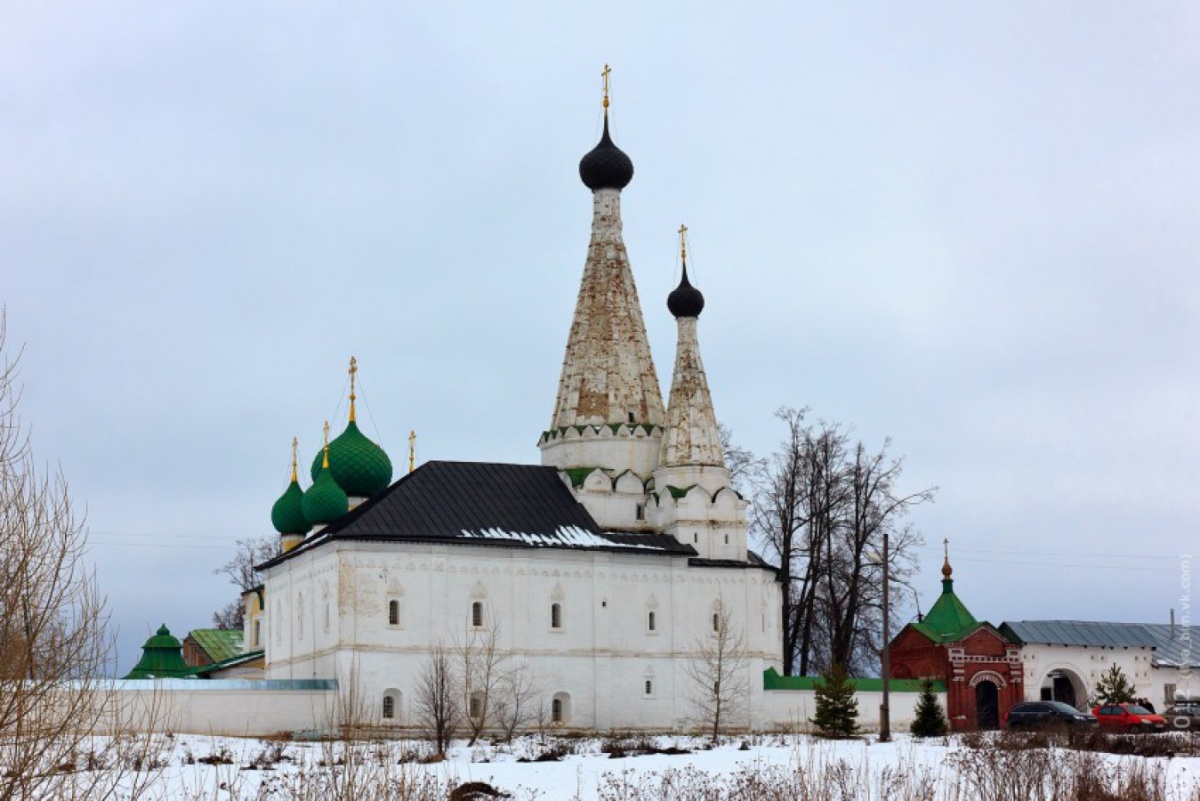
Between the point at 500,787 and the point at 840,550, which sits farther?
the point at 840,550

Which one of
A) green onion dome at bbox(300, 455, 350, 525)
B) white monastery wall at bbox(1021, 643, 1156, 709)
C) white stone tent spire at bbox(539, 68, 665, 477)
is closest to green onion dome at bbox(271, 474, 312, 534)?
green onion dome at bbox(300, 455, 350, 525)

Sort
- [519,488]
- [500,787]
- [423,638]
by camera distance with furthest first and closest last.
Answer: [519,488], [423,638], [500,787]

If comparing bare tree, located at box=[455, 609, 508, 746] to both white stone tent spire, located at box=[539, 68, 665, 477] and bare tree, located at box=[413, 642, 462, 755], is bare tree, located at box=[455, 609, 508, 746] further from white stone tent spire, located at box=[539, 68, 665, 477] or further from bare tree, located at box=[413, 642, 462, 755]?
white stone tent spire, located at box=[539, 68, 665, 477]

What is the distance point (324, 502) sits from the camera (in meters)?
38.8

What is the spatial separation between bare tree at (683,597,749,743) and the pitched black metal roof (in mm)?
1948

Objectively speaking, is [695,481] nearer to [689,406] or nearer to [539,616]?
[689,406]

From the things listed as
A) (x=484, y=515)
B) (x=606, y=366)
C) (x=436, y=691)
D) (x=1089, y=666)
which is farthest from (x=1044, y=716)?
(x=606, y=366)

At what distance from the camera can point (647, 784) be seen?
71.3ft

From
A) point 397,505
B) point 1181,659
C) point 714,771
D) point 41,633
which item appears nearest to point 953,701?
point 1181,659

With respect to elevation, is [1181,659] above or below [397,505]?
below

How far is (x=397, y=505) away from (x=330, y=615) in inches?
110

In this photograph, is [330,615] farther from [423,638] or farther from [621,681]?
[621,681]

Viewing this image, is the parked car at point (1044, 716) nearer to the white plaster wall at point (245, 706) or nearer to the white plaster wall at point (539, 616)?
the white plaster wall at point (539, 616)

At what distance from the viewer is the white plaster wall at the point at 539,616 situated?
114 feet
